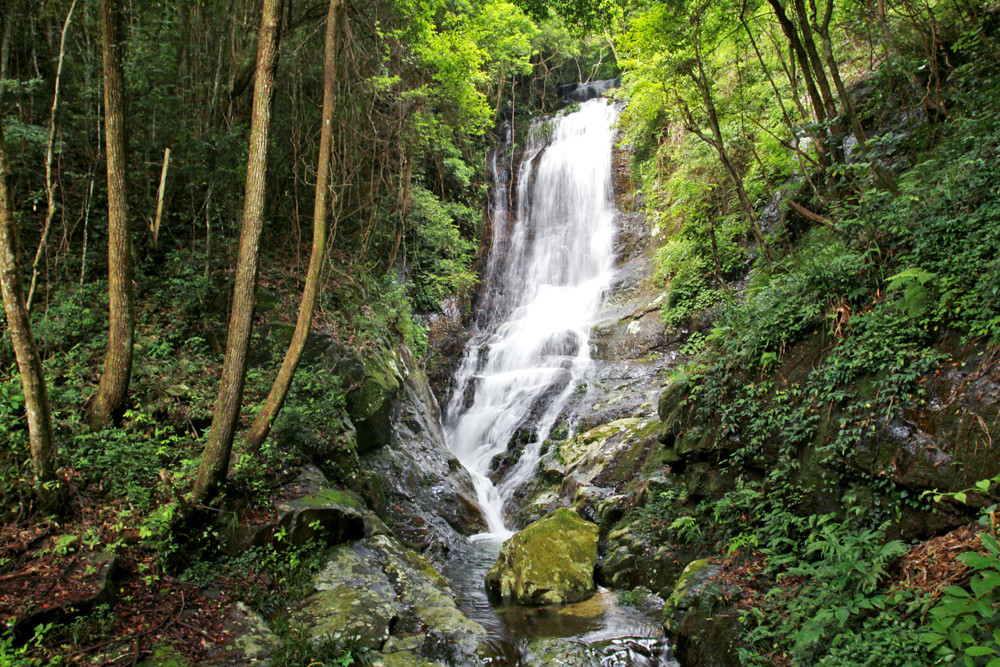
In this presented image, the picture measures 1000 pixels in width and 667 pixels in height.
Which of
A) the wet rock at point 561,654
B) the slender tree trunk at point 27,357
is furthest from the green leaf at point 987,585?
the slender tree trunk at point 27,357

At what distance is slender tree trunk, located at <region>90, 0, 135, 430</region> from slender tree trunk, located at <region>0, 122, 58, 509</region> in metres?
1.01

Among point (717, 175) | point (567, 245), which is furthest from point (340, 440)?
point (567, 245)

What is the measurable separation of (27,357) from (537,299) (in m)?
14.0

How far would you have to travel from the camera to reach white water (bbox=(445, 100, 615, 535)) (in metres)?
11.7

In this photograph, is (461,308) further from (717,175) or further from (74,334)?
(74,334)

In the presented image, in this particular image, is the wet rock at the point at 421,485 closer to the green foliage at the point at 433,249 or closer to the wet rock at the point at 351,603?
the wet rock at the point at 351,603

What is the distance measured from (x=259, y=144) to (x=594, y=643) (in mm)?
6246

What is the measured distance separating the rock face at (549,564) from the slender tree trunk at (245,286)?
3.64 metres

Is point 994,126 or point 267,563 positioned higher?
point 994,126

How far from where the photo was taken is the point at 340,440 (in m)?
7.93

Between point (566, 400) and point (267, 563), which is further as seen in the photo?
point (566, 400)

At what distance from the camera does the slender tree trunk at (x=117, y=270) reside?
18.1 ft

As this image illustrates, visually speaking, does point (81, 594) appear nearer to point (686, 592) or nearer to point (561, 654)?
point (561, 654)

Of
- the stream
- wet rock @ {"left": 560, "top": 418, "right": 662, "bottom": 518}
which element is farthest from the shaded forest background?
the stream
